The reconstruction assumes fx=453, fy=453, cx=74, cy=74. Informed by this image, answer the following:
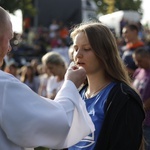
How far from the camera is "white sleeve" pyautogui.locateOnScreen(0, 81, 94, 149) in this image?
82.5 inches

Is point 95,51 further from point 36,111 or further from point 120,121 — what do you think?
point 36,111

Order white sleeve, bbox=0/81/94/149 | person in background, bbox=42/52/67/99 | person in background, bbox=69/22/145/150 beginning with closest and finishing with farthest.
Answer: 1. white sleeve, bbox=0/81/94/149
2. person in background, bbox=69/22/145/150
3. person in background, bbox=42/52/67/99

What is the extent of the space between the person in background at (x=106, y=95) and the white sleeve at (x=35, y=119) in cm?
53

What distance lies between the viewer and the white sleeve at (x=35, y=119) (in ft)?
6.88

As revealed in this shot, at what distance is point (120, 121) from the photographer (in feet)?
8.94

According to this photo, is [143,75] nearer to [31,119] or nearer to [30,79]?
[31,119]

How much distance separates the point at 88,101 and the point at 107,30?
489mm

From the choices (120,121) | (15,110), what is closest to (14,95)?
(15,110)

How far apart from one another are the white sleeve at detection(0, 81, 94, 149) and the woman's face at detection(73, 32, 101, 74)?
79 cm

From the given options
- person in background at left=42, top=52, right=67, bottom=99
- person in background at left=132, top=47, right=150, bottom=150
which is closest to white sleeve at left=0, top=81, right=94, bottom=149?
person in background at left=132, top=47, right=150, bottom=150

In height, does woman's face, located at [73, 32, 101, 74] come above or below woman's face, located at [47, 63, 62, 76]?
above

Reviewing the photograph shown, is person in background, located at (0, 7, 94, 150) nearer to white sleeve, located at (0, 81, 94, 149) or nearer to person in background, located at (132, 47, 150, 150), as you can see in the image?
white sleeve, located at (0, 81, 94, 149)

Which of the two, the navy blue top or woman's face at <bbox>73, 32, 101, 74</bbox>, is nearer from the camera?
the navy blue top

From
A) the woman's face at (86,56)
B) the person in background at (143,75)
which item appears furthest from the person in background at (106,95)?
the person in background at (143,75)
